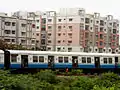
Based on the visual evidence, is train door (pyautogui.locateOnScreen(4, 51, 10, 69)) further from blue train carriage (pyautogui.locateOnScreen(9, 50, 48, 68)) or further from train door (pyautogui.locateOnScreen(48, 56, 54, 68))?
train door (pyautogui.locateOnScreen(48, 56, 54, 68))

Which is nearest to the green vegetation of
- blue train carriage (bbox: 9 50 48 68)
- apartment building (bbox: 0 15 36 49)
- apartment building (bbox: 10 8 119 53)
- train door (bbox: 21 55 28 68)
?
blue train carriage (bbox: 9 50 48 68)

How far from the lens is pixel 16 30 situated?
5275 centimetres

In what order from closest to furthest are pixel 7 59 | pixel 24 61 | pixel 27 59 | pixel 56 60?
pixel 7 59 → pixel 24 61 → pixel 27 59 → pixel 56 60

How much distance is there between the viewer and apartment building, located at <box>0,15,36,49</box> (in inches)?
2004

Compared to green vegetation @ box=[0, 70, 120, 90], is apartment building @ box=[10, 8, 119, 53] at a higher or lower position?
higher

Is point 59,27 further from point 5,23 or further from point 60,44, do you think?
point 5,23

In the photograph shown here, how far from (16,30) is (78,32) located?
17434 millimetres

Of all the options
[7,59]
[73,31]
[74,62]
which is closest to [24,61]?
[7,59]

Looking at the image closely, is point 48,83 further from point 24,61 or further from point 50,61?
point 50,61

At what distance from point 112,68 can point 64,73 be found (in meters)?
6.94

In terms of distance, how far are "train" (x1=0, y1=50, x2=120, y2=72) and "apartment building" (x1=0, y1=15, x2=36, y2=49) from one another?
2251cm

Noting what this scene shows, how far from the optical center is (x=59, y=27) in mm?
70375

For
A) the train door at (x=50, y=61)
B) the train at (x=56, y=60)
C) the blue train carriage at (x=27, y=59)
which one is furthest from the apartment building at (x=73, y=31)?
the blue train carriage at (x=27, y=59)

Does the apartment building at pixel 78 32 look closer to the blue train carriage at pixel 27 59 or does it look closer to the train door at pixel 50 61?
the train door at pixel 50 61
